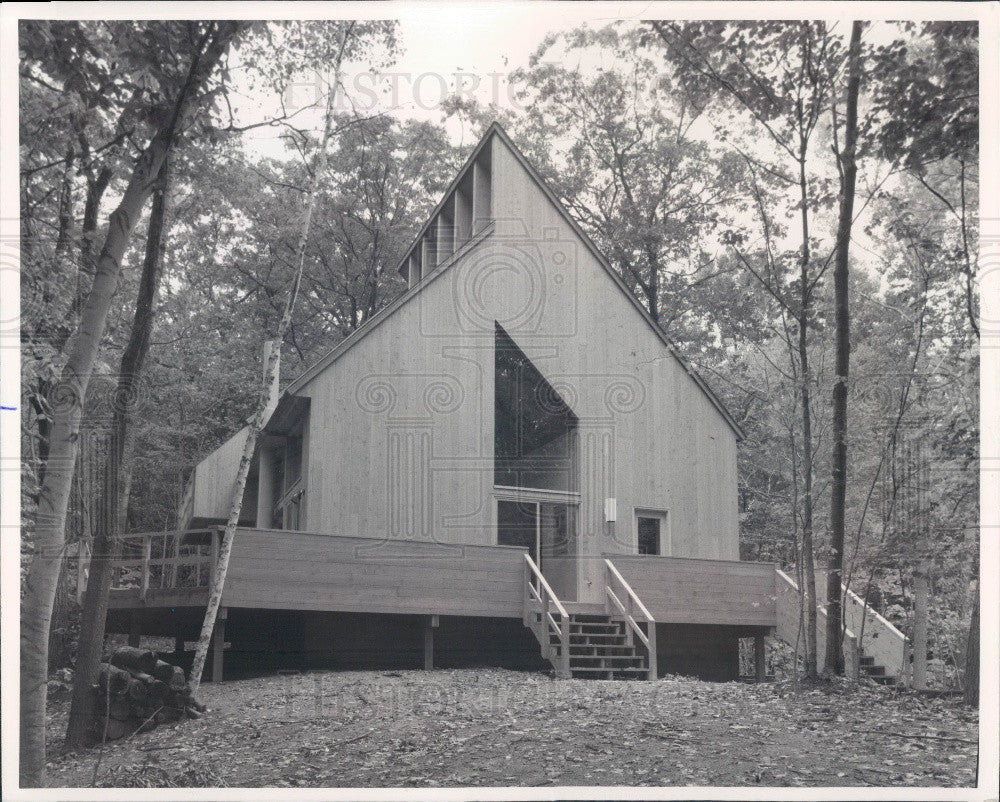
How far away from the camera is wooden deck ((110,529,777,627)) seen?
7.98 metres

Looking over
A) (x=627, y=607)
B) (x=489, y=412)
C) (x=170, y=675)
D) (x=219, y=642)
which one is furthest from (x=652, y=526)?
(x=170, y=675)

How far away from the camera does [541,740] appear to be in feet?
19.6

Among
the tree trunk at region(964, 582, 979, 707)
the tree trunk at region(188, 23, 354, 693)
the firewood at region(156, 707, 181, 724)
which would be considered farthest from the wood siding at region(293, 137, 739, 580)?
the tree trunk at region(964, 582, 979, 707)

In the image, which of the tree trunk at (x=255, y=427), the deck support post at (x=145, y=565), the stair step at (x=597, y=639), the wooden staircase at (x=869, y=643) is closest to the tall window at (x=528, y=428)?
the stair step at (x=597, y=639)

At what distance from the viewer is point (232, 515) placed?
756cm

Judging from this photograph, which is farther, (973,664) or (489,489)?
(489,489)

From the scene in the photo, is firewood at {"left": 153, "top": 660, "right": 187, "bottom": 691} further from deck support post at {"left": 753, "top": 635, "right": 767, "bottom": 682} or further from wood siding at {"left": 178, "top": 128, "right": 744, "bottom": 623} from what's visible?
deck support post at {"left": 753, "top": 635, "right": 767, "bottom": 682}

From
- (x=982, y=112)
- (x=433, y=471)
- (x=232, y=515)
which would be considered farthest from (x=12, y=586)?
(x=982, y=112)

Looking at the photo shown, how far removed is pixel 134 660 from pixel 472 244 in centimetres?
411

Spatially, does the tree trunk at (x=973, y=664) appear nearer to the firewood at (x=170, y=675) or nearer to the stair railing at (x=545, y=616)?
the stair railing at (x=545, y=616)

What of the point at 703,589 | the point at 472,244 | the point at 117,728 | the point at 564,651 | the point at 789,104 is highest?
the point at 789,104

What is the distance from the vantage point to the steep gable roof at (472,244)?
23.8 ft

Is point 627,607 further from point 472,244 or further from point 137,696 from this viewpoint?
point 137,696

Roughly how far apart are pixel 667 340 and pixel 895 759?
3.60 meters
